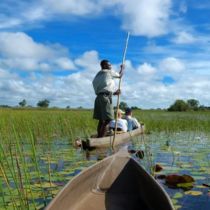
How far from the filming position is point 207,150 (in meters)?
8.55

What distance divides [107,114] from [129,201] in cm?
598

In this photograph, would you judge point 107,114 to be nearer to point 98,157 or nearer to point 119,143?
point 119,143

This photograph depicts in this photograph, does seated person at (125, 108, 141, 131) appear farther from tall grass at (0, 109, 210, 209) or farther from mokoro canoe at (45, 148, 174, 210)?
mokoro canoe at (45, 148, 174, 210)

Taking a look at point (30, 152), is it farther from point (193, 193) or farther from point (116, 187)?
point (116, 187)

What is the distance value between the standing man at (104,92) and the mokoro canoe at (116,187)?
17.8 ft

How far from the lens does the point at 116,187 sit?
11.5 ft

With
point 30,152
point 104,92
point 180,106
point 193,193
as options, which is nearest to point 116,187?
point 193,193

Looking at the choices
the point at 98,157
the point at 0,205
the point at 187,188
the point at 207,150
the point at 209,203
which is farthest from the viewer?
the point at 207,150

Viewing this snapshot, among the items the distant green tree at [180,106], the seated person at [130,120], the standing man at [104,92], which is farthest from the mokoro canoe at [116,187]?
the distant green tree at [180,106]

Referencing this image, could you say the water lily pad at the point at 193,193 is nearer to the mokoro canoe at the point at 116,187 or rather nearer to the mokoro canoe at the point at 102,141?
the mokoro canoe at the point at 116,187

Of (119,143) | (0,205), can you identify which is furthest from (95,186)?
(119,143)

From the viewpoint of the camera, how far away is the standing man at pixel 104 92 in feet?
29.6

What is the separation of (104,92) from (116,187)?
19.2ft

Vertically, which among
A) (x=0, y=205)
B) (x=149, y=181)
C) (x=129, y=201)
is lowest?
(x=0, y=205)
